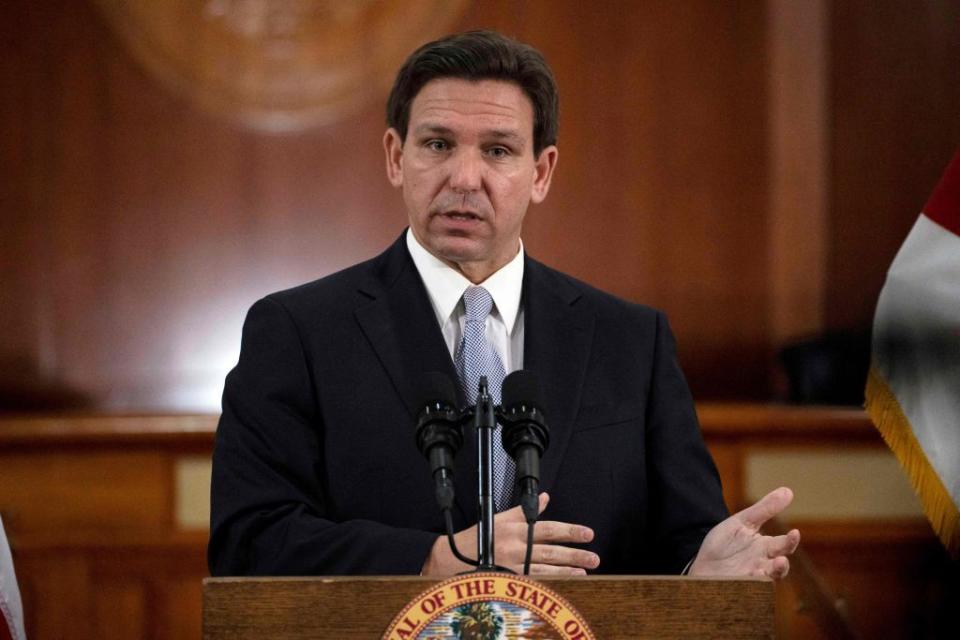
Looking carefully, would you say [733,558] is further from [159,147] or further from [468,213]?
[159,147]

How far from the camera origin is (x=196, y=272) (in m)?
4.73

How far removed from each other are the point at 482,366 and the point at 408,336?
14cm

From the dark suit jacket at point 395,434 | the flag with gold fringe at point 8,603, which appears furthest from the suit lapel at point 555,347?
the flag with gold fringe at point 8,603

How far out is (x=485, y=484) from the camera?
1512mm

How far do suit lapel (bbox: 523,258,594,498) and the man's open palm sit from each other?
340mm

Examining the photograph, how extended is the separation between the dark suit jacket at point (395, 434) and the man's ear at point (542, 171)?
0.49ft

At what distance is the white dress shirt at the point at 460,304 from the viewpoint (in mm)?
2248

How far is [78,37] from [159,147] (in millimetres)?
500

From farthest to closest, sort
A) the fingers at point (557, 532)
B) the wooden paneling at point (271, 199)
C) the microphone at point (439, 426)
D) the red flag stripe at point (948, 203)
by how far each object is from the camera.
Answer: the wooden paneling at point (271, 199) → the red flag stripe at point (948, 203) → the fingers at point (557, 532) → the microphone at point (439, 426)

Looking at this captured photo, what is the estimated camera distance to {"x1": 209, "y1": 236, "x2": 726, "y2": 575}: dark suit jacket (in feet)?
6.56

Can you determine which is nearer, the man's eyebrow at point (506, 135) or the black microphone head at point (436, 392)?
the black microphone head at point (436, 392)

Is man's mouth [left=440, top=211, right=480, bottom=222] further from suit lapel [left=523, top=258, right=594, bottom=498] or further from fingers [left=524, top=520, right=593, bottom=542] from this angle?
fingers [left=524, top=520, right=593, bottom=542]

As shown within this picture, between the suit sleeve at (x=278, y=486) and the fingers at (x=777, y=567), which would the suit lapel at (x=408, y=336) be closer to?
the suit sleeve at (x=278, y=486)

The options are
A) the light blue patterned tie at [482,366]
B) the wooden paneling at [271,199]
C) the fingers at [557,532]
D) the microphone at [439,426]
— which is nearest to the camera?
the microphone at [439,426]
